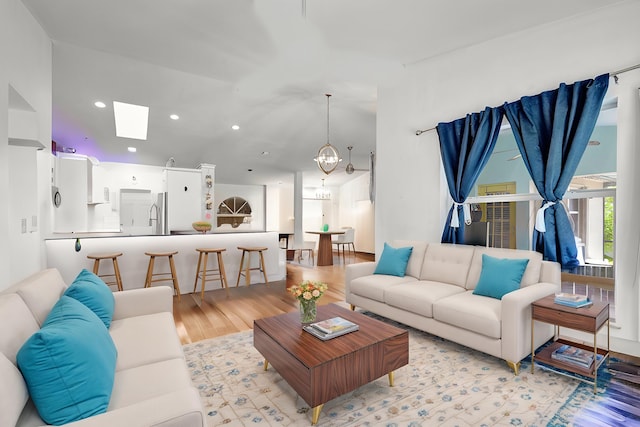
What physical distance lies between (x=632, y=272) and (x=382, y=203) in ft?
9.07

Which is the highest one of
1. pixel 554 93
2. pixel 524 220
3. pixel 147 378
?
pixel 554 93

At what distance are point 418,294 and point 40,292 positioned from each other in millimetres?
2766

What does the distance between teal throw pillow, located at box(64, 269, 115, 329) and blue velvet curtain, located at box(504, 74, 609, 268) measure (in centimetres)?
357

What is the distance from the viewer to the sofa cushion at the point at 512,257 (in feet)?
8.92

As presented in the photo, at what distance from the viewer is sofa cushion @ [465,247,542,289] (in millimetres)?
2719

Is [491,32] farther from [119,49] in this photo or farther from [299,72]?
Result: [119,49]

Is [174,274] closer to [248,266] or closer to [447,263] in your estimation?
[248,266]

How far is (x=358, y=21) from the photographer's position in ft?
9.93

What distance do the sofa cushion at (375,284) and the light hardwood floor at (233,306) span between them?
814 mm

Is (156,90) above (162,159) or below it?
above

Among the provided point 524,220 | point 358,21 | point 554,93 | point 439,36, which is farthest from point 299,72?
point 524,220

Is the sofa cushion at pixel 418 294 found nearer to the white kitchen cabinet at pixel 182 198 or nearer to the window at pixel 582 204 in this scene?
the window at pixel 582 204

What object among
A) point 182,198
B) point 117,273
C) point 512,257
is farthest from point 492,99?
point 182,198

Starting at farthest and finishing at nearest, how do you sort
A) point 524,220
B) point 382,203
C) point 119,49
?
point 382,203 → point 119,49 → point 524,220
